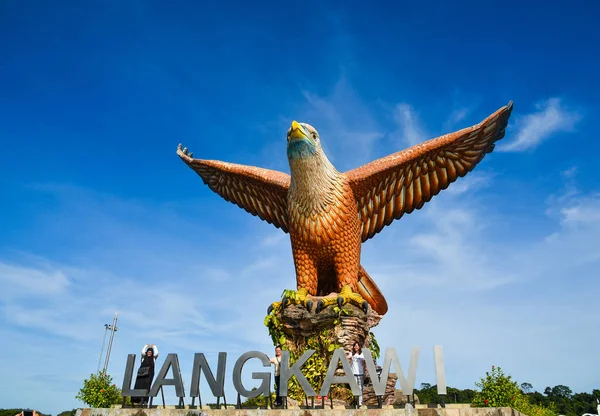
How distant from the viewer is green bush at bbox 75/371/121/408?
59.2ft

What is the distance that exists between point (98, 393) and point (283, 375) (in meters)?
13.4

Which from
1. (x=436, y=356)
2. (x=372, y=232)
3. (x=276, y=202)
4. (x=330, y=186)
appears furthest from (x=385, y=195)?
(x=436, y=356)

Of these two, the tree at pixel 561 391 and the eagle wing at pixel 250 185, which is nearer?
the eagle wing at pixel 250 185

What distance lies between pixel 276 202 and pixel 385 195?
2.88 meters

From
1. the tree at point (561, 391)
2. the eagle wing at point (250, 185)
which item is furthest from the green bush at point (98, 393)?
the tree at point (561, 391)

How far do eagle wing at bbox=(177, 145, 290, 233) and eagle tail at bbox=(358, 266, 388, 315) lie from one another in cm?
251

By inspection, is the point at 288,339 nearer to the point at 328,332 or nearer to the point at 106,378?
the point at 328,332

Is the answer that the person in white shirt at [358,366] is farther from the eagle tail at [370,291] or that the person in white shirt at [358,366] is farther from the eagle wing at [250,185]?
the eagle wing at [250,185]

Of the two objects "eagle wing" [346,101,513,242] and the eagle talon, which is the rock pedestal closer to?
the eagle talon

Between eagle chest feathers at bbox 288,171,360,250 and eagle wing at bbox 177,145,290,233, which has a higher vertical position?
eagle wing at bbox 177,145,290,233

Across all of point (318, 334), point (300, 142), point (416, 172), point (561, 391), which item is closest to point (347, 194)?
point (300, 142)

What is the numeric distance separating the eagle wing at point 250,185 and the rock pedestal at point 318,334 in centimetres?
330

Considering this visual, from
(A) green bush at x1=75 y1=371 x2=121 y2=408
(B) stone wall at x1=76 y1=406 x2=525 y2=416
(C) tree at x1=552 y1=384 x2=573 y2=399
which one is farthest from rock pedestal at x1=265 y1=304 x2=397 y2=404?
(C) tree at x1=552 y1=384 x2=573 y2=399

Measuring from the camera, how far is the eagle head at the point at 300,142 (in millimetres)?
10352
